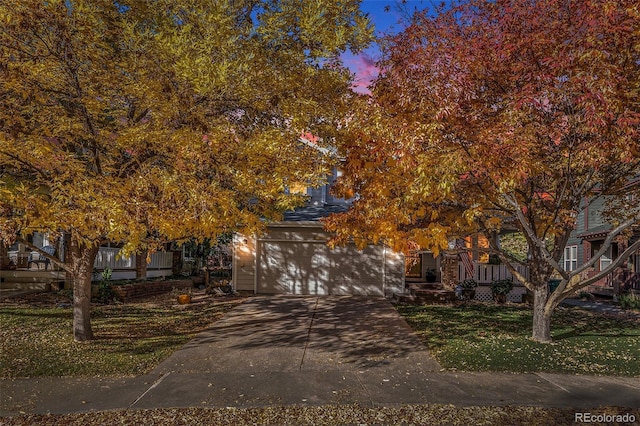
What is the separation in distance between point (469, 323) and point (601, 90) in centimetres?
775

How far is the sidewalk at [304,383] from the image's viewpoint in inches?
262

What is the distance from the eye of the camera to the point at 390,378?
7.85 meters

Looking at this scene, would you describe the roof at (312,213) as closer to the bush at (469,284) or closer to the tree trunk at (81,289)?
the bush at (469,284)

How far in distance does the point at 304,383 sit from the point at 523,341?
225 inches

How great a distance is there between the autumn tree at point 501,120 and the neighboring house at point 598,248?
6.13 metres

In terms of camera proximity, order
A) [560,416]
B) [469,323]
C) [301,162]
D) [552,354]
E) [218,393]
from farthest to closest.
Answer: [469,323] < [552,354] < [301,162] < [218,393] < [560,416]

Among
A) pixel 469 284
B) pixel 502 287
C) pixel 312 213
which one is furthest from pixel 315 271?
pixel 502 287

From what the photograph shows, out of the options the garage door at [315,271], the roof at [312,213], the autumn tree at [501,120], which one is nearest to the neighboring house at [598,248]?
the autumn tree at [501,120]

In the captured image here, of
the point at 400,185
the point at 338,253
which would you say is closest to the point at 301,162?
the point at 400,185

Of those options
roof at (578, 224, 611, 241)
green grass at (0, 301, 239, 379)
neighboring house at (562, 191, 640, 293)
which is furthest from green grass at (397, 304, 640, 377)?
roof at (578, 224, 611, 241)

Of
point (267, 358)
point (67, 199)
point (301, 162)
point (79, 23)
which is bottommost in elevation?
point (267, 358)

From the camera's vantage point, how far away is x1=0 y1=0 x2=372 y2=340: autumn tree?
7746 millimetres

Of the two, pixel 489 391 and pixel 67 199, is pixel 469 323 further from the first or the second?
pixel 67 199

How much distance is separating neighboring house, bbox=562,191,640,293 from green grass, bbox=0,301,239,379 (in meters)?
12.8
